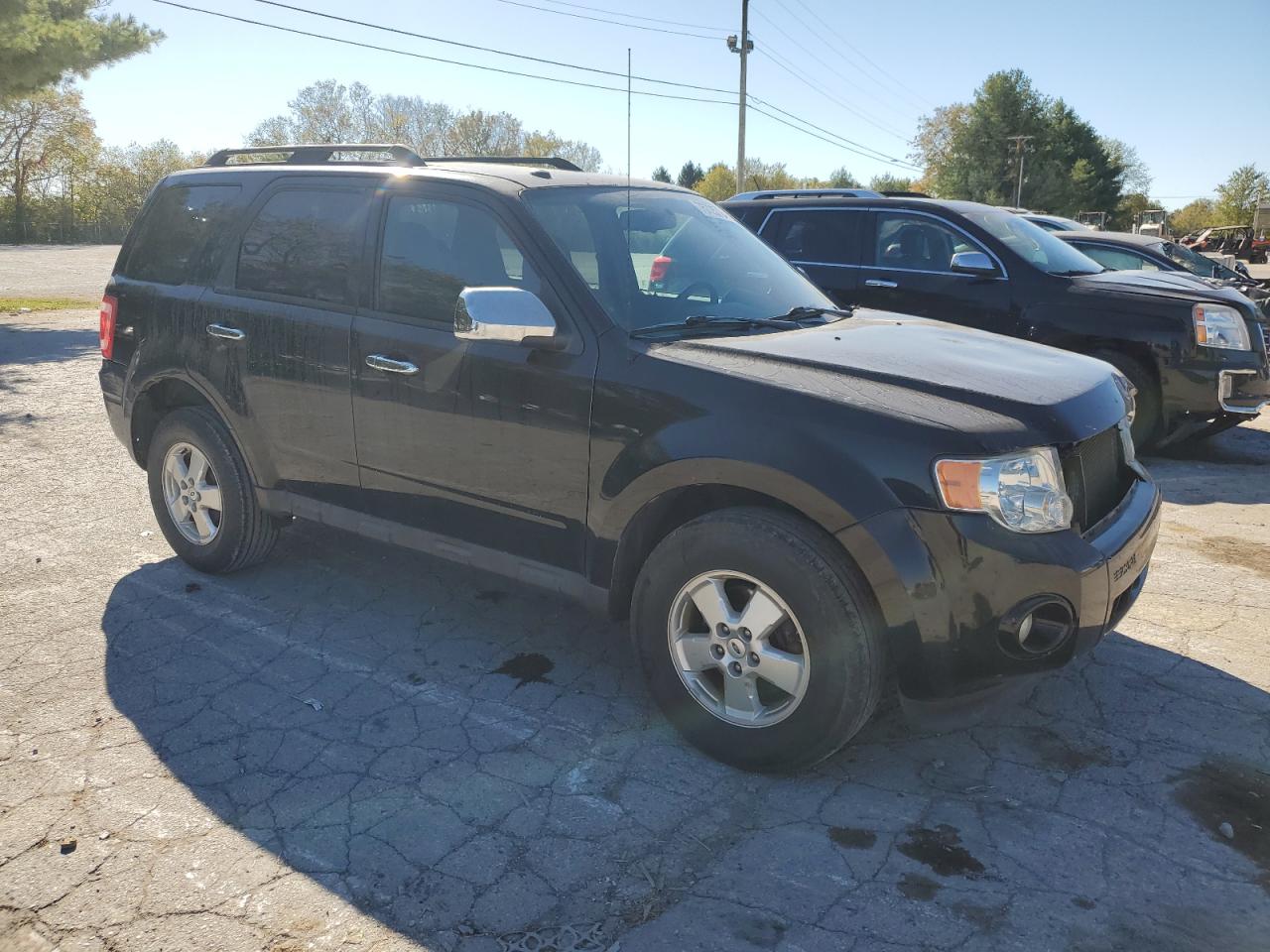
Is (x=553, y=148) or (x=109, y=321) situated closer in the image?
(x=109, y=321)

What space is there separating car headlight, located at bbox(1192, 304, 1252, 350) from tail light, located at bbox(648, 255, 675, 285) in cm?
509

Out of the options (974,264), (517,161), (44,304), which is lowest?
(44,304)

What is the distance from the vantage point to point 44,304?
57.3 feet

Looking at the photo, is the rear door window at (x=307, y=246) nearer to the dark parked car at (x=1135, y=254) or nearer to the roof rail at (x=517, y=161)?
the roof rail at (x=517, y=161)

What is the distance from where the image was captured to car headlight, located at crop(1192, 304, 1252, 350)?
715cm

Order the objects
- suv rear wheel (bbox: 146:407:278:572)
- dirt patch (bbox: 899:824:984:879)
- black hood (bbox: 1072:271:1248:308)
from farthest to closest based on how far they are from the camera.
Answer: black hood (bbox: 1072:271:1248:308), suv rear wheel (bbox: 146:407:278:572), dirt patch (bbox: 899:824:984:879)

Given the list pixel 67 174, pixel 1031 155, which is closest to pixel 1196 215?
pixel 1031 155

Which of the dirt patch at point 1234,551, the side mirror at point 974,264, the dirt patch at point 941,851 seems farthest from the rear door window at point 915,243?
the dirt patch at point 941,851

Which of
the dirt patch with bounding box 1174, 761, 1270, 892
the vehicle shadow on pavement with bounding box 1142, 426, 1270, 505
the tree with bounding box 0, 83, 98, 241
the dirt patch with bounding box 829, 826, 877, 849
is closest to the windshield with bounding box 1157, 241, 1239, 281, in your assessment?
the vehicle shadow on pavement with bounding box 1142, 426, 1270, 505

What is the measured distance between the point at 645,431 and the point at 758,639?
0.77 metres

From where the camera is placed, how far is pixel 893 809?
304 cm

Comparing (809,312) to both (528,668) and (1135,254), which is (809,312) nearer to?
(528,668)

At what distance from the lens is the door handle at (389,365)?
381 cm

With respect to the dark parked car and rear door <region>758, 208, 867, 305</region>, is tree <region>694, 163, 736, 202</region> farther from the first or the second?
rear door <region>758, 208, 867, 305</region>
